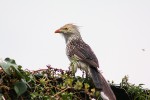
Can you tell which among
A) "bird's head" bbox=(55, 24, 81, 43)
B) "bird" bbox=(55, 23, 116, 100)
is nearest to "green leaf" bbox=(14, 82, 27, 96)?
"bird" bbox=(55, 23, 116, 100)

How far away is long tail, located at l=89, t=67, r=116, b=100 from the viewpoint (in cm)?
390

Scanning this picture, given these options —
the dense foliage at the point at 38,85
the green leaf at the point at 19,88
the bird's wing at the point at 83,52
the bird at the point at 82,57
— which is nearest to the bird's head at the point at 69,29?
the bird at the point at 82,57

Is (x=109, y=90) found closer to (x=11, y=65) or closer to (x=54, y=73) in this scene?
(x=54, y=73)

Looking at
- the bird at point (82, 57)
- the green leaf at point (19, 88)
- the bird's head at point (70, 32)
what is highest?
the bird's head at point (70, 32)

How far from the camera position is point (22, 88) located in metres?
3.05

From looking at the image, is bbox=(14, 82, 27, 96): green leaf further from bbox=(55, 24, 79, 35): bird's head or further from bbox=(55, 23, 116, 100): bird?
bbox=(55, 24, 79, 35): bird's head

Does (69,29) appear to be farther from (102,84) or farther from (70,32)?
(102,84)

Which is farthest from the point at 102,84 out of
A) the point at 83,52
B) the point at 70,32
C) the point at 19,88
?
the point at 70,32

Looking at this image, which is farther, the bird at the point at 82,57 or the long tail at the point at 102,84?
the bird at the point at 82,57

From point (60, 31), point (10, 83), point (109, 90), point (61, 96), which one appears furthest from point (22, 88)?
point (60, 31)

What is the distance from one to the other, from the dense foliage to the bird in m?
0.25

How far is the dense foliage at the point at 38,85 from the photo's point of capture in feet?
10.1

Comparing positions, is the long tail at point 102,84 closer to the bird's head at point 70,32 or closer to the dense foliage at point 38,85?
the dense foliage at point 38,85

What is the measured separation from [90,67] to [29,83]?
7.23ft
